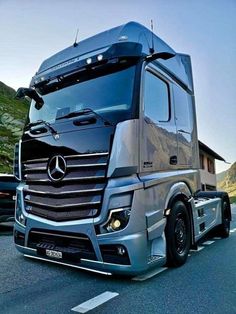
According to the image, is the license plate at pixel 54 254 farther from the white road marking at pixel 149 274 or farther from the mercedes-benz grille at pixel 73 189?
the white road marking at pixel 149 274

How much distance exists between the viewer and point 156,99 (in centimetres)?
477

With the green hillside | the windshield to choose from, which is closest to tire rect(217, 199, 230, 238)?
the windshield

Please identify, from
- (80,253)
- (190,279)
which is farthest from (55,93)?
(190,279)

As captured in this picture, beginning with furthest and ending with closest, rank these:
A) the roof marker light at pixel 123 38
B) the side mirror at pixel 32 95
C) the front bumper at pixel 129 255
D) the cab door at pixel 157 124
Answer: the side mirror at pixel 32 95
the roof marker light at pixel 123 38
the cab door at pixel 157 124
the front bumper at pixel 129 255

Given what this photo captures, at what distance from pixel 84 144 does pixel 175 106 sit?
70.6 inches

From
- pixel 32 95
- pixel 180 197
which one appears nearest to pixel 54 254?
pixel 180 197

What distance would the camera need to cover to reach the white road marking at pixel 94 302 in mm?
3320

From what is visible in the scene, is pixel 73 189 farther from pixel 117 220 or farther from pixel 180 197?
pixel 180 197

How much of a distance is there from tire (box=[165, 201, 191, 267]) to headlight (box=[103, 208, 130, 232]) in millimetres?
882

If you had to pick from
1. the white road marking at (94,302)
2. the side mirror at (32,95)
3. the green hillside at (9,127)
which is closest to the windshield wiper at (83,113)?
the side mirror at (32,95)

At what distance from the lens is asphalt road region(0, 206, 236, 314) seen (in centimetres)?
341

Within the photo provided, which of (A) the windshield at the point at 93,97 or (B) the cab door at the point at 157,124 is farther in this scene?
(B) the cab door at the point at 157,124

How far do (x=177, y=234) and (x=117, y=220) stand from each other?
130 centimetres

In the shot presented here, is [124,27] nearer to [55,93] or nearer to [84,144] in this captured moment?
[55,93]
